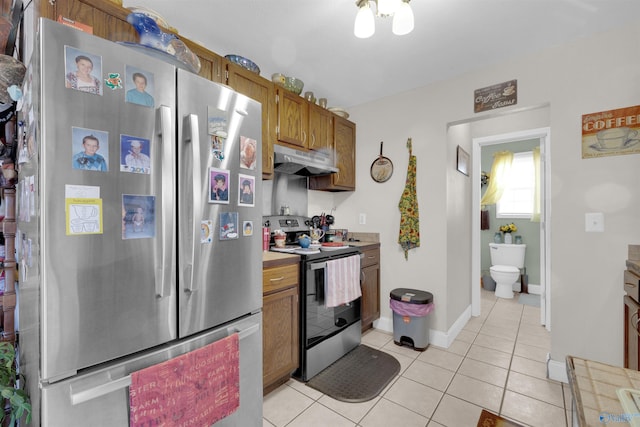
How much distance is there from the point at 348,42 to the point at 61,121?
6.10 feet

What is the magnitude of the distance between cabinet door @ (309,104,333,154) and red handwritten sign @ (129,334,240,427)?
1954mm

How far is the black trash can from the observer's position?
251cm

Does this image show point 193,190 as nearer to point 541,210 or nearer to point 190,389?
point 190,389

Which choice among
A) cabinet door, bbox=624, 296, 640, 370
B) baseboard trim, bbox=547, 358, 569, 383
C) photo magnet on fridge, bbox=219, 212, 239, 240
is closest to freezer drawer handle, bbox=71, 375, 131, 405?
photo magnet on fridge, bbox=219, 212, 239, 240

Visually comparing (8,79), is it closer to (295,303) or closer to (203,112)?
(203,112)

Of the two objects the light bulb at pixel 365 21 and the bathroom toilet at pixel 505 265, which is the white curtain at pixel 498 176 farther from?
the light bulb at pixel 365 21

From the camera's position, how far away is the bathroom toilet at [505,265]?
13.3 ft

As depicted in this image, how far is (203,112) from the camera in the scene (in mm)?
1173

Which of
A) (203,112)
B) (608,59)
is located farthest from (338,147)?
(608,59)

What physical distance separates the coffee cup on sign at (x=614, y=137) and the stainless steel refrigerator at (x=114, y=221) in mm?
2511

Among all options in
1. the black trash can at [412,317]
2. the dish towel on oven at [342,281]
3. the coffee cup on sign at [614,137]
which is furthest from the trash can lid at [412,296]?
the coffee cup on sign at [614,137]

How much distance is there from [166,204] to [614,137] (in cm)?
282

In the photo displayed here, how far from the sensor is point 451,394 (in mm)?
1905

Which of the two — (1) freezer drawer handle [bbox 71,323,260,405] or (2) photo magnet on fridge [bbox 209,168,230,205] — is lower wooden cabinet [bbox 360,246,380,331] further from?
(1) freezer drawer handle [bbox 71,323,260,405]
